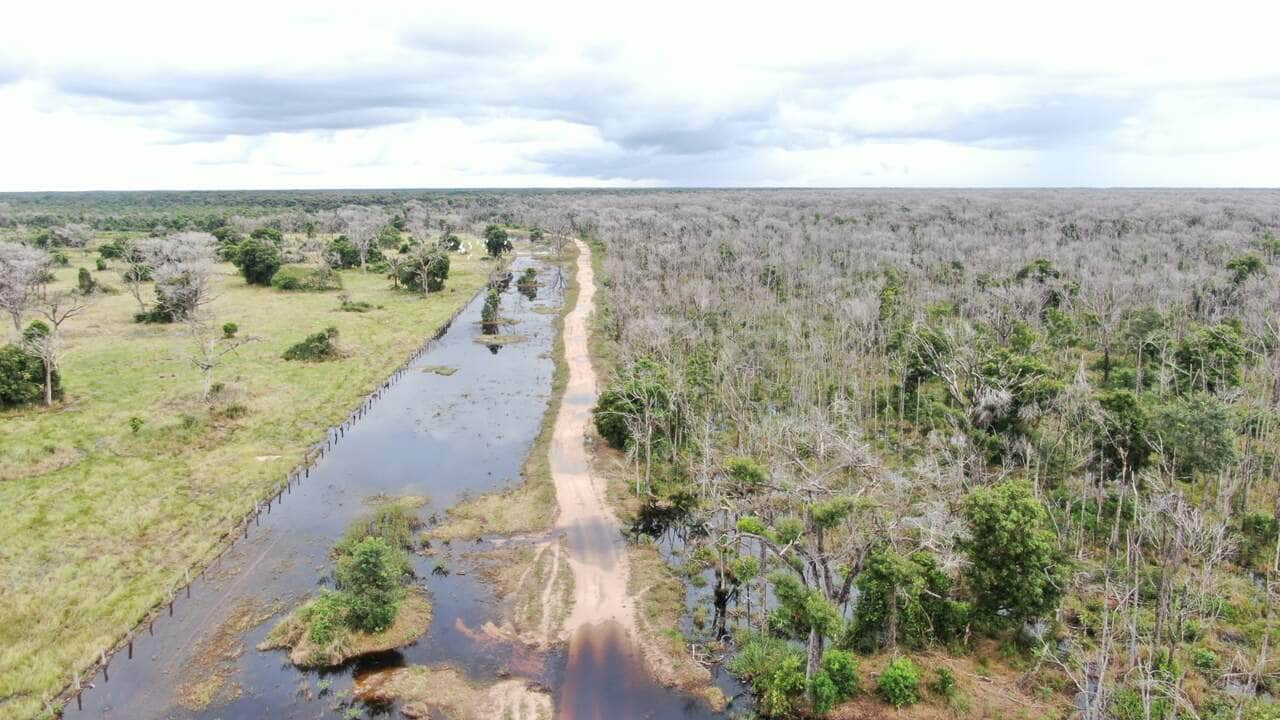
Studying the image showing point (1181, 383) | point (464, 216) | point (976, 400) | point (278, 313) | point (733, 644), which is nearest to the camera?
point (733, 644)

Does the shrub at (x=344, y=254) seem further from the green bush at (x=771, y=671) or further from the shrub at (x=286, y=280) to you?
the green bush at (x=771, y=671)

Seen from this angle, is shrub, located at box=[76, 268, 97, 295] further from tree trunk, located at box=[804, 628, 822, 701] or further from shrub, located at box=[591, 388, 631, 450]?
tree trunk, located at box=[804, 628, 822, 701]

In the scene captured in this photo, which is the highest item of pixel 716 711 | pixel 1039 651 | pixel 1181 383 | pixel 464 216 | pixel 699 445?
pixel 464 216

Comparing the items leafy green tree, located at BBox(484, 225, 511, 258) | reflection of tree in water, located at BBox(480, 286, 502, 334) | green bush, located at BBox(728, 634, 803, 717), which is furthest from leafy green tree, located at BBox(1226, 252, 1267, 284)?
leafy green tree, located at BBox(484, 225, 511, 258)

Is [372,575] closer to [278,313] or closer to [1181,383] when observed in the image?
[1181,383]

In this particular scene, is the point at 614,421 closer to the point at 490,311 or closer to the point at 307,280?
the point at 490,311

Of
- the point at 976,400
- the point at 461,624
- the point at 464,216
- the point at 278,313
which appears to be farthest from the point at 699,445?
the point at 464,216

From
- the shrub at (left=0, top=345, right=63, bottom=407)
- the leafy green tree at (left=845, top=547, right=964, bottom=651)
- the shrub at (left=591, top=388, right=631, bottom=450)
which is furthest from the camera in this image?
the shrub at (left=0, top=345, right=63, bottom=407)
